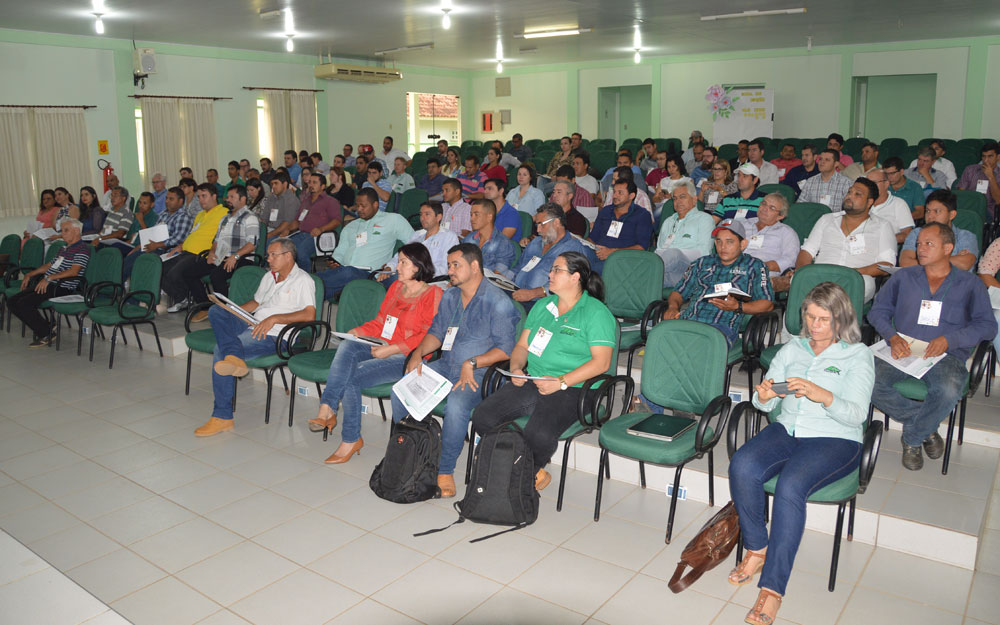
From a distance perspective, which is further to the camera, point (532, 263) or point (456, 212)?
point (456, 212)

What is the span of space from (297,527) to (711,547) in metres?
1.88

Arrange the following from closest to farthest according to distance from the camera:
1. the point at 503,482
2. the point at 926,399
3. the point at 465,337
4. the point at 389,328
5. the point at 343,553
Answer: the point at 343,553
the point at 503,482
the point at 926,399
the point at 465,337
the point at 389,328

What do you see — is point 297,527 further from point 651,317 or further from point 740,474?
point 651,317

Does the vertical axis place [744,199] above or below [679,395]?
above

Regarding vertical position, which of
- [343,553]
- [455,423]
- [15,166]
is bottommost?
[343,553]

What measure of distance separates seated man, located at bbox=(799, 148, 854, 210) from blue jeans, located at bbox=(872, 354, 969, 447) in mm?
3512

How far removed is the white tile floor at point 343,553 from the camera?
2885 mm

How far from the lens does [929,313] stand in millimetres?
3809

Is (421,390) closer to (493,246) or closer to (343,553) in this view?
(343,553)

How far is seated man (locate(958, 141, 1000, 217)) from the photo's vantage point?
7.77 meters

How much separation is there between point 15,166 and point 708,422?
12029 mm

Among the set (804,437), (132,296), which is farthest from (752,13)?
(804,437)

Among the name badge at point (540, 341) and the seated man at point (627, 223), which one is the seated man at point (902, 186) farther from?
the name badge at point (540, 341)

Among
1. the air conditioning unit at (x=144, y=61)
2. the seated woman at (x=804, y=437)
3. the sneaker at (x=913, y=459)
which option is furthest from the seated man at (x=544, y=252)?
the air conditioning unit at (x=144, y=61)
